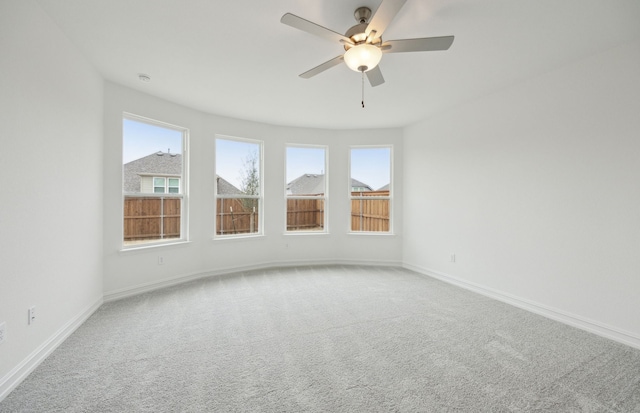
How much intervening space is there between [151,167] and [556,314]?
16.5ft

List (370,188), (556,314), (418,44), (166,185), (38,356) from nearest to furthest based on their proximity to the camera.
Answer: (418,44)
(38,356)
(556,314)
(166,185)
(370,188)

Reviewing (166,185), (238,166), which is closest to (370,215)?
(238,166)

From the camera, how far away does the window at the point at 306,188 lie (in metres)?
5.25

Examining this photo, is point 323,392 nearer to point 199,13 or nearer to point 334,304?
point 334,304

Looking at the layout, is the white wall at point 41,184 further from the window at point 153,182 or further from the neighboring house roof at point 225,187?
the neighboring house roof at point 225,187

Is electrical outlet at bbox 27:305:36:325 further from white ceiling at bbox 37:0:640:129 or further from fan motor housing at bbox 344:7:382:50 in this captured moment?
fan motor housing at bbox 344:7:382:50

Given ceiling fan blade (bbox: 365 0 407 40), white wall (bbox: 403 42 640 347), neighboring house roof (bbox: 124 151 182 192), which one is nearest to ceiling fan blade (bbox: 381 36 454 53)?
ceiling fan blade (bbox: 365 0 407 40)

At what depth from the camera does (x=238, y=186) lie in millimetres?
4801

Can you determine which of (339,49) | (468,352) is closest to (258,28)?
(339,49)

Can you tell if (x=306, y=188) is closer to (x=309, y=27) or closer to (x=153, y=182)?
(x=153, y=182)

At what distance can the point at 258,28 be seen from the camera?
226cm

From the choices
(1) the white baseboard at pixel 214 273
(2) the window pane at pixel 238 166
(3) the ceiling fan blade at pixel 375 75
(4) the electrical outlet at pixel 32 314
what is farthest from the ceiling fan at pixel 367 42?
(1) the white baseboard at pixel 214 273

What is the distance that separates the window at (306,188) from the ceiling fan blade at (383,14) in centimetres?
339

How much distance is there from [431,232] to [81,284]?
452 centimetres
